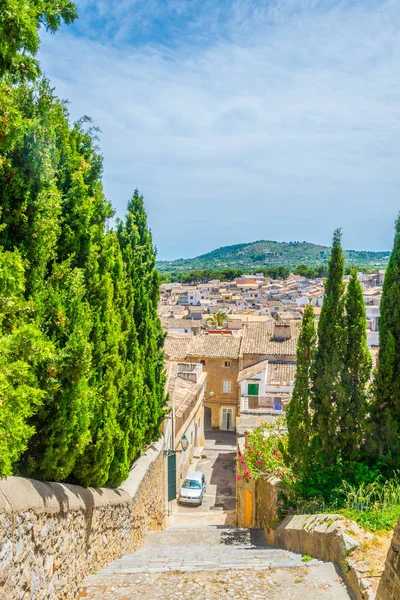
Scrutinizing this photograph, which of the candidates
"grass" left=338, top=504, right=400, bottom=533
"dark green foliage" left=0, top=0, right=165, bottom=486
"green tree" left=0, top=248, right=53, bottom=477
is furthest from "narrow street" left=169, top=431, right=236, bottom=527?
"green tree" left=0, top=248, right=53, bottom=477

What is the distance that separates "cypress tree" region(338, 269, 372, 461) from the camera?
888 cm

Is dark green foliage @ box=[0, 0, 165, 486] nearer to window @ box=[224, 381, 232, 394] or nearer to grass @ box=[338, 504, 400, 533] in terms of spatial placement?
grass @ box=[338, 504, 400, 533]

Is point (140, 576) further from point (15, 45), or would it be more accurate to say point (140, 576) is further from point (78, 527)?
point (15, 45)

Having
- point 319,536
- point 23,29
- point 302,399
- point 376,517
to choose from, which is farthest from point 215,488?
point 23,29

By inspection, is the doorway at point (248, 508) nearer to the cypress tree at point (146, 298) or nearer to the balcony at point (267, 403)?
the cypress tree at point (146, 298)

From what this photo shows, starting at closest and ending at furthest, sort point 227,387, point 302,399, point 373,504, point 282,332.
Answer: point 373,504
point 302,399
point 282,332
point 227,387

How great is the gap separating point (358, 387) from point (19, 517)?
21.8 feet

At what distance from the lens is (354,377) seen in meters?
9.05

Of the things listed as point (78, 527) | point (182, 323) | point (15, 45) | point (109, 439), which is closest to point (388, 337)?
point (109, 439)

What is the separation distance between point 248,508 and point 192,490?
5.34m

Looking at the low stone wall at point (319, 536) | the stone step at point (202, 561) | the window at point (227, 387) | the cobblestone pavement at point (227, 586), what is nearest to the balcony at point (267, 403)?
the window at point (227, 387)

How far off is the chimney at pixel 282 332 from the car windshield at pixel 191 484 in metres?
15.9

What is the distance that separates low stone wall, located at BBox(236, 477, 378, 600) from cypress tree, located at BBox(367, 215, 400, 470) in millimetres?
2043

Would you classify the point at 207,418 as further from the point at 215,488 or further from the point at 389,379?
the point at 389,379
